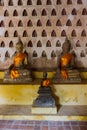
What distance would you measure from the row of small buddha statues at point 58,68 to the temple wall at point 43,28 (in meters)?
0.20

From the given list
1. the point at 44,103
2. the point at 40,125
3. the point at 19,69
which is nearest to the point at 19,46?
the point at 19,69

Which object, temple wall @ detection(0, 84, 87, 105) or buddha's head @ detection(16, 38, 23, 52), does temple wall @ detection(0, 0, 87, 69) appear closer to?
buddha's head @ detection(16, 38, 23, 52)

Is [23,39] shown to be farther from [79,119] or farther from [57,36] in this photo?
[79,119]

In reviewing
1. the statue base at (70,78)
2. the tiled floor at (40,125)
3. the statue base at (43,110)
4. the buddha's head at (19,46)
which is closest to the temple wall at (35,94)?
the statue base at (70,78)

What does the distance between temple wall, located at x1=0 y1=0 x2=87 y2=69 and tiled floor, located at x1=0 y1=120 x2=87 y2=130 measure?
4.63ft

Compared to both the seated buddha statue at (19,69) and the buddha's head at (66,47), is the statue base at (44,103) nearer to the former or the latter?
the seated buddha statue at (19,69)

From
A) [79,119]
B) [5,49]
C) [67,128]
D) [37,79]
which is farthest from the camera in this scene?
[5,49]

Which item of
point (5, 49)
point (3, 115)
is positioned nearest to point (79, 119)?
point (3, 115)

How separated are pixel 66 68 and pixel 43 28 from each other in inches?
37.8

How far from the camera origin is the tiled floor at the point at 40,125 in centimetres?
341

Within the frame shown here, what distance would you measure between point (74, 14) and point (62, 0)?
360 millimetres

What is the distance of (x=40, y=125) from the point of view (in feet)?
11.5

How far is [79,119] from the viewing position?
142 inches

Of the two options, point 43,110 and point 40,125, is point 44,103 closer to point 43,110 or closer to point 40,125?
point 43,110
